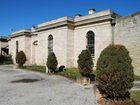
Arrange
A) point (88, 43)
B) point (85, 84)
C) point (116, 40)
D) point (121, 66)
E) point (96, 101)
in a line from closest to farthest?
1. point (121, 66)
2. point (96, 101)
3. point (85, 84)
4. point (116, 40)
5. point (88, 43)

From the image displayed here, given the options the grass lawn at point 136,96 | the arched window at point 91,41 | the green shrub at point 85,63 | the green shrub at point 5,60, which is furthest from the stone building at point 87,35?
the grass lawn at point 136,96

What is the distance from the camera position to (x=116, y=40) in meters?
22.8

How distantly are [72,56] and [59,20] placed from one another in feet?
14.3

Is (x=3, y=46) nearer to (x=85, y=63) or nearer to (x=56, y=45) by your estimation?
(x=56, y=45)

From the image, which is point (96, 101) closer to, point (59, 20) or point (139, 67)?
point (139, 67)

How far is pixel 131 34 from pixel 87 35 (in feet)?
18.8

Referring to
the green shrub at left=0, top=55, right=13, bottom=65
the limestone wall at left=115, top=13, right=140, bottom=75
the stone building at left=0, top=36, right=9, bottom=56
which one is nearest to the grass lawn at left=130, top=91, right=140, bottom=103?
the limestone wall at left=115, top=13, right=140, bottom=75

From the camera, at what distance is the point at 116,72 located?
31.1 ft

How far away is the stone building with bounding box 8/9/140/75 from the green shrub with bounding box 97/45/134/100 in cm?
1161

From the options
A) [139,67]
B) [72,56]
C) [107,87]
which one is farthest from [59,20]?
[107,87]

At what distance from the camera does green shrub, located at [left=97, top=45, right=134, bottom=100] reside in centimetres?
947

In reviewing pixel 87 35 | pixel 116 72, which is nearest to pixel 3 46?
pixel 87 35

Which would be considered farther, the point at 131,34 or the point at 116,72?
the point at 131,34

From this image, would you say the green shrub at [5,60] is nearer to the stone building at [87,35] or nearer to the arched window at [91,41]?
the stone building at [87,35]
